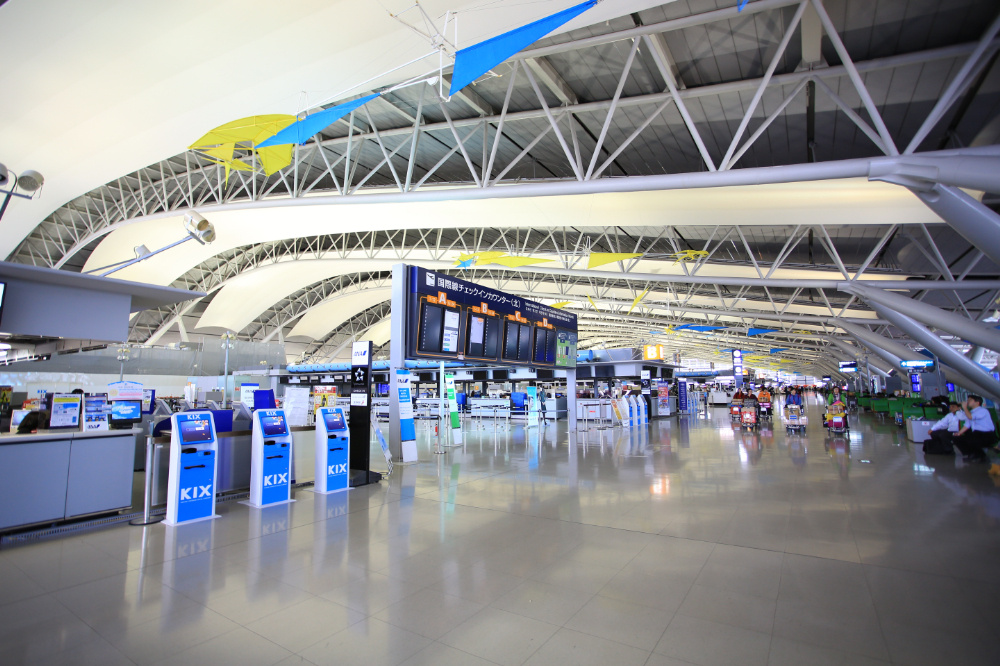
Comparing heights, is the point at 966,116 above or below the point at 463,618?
above

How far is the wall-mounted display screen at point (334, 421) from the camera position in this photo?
732 centimetres

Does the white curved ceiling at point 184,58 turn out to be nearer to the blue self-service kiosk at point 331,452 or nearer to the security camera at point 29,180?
the security camera at point 29,180

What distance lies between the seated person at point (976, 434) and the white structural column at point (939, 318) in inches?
100

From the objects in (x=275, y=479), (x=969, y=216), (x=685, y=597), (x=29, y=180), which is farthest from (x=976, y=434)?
(x=29, y=180)

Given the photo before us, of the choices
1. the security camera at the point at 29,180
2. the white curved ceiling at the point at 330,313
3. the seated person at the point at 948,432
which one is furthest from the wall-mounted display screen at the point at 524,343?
the white curved ceiling at the point at 330,313

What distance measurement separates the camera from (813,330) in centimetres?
3155

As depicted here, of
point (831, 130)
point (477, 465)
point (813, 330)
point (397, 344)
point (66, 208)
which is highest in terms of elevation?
point (66, 208)

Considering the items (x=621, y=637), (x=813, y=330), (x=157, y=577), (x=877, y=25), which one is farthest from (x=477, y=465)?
(x=813, y=330)

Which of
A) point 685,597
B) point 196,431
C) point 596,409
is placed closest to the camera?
point 685,597

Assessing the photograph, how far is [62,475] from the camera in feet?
17.5

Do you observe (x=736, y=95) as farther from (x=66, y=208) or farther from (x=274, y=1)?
(x=66, y=208)

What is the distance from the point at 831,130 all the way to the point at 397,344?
9.94m

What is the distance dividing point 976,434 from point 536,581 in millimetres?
11234

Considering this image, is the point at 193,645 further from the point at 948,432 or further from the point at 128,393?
the point at 948,432
